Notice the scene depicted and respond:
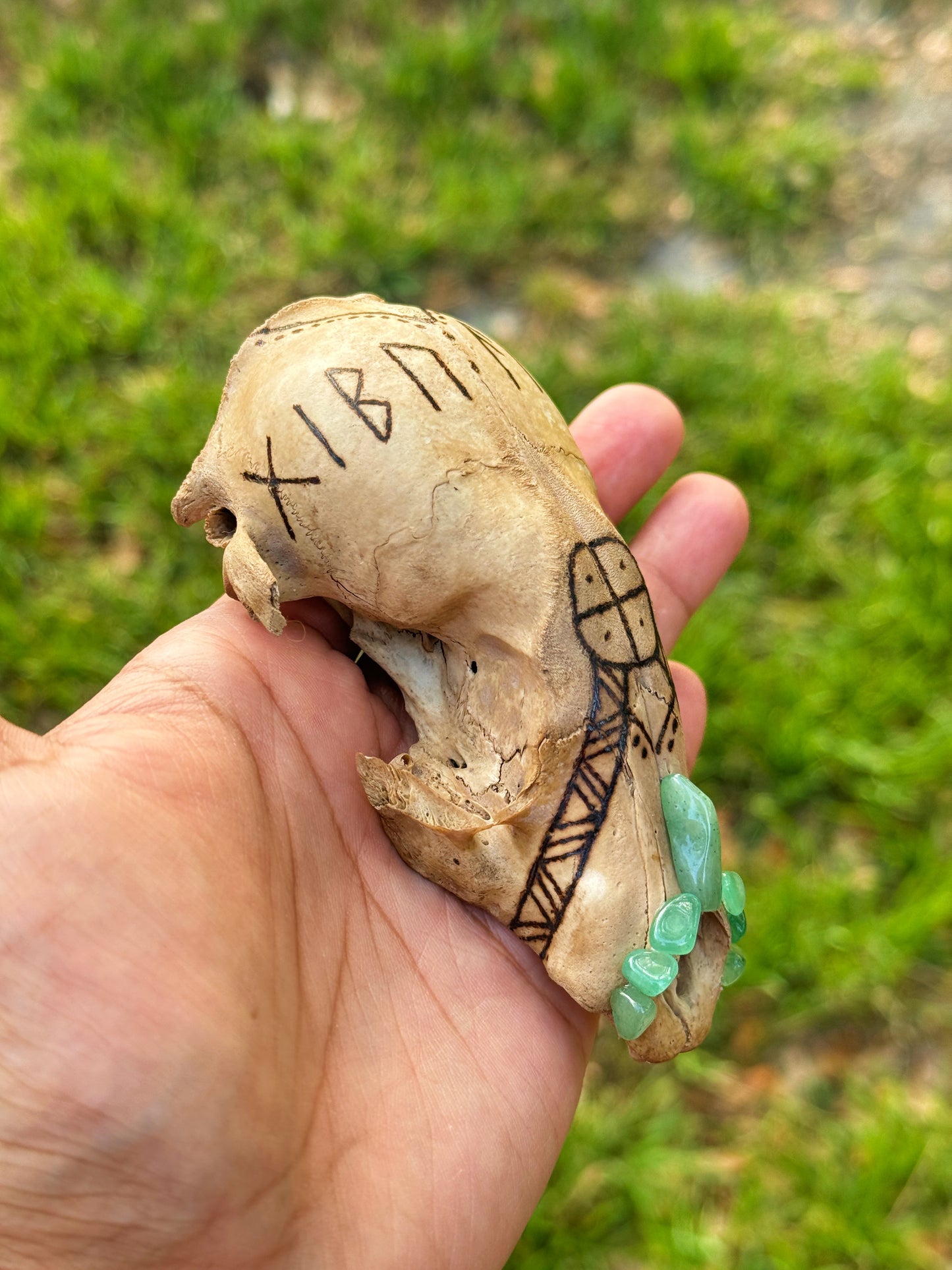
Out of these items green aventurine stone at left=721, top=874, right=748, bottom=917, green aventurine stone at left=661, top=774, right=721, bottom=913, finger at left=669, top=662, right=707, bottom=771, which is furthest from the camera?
finger at left=669, top=662, right=707, bottom=771

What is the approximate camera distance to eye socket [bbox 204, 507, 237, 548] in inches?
107

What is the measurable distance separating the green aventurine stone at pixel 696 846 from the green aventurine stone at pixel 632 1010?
0.82 feet

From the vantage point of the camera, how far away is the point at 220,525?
2729 millimetres

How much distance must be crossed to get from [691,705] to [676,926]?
1134 mm

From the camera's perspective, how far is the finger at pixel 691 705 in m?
3.36

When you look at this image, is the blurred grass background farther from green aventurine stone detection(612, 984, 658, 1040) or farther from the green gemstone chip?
green aventurine stone detection(612, 984, 658, 1040)

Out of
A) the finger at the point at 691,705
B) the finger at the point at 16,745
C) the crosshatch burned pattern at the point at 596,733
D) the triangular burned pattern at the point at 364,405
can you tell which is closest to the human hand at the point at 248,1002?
the finger at the point at 16,745

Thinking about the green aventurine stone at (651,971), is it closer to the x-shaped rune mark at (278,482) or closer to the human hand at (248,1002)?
the human hand at (248,1002)

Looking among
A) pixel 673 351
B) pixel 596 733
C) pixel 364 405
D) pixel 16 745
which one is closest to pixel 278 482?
pixel 364 405

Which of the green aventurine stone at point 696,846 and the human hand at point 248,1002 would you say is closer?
the human hand at point 248,1002

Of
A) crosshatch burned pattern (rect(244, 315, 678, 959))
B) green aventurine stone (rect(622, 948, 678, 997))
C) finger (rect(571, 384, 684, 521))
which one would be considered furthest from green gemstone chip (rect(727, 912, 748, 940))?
finger (rect(571, 384, 684, 521))

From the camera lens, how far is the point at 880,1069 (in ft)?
11.6

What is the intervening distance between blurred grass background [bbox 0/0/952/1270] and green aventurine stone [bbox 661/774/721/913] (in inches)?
51.7

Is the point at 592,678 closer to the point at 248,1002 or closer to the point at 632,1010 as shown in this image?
the point at 632,1010
